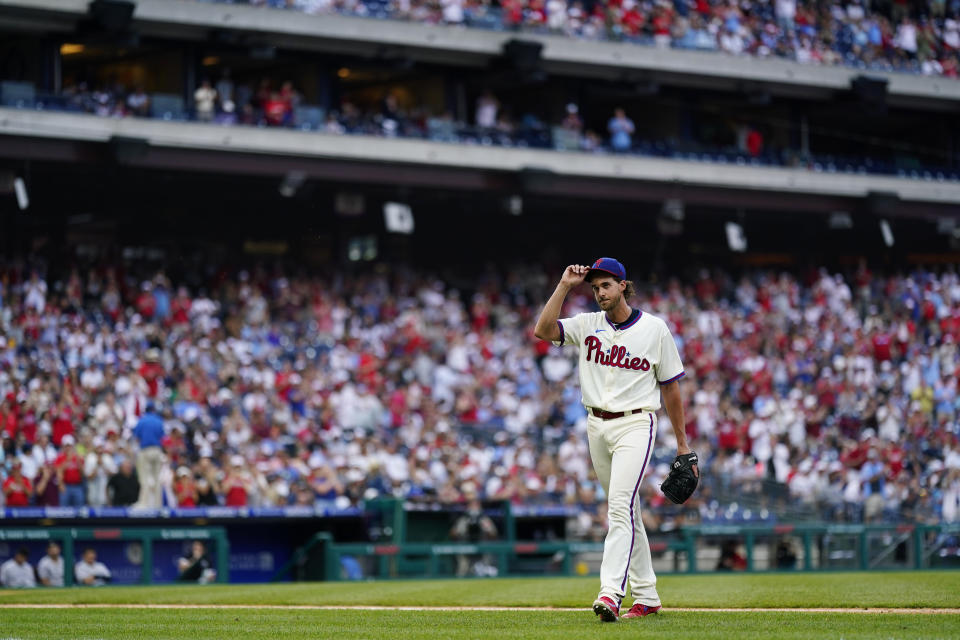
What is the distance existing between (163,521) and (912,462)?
13.9 m

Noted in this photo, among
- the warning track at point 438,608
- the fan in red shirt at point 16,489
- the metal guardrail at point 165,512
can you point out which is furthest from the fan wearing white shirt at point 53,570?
the warning track at point 438,608

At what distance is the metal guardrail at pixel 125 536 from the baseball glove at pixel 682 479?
996 centimetres

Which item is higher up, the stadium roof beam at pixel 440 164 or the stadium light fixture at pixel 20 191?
the stadium roof beam at pixel 440 164

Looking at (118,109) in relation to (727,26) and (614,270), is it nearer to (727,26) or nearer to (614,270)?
(727,26)

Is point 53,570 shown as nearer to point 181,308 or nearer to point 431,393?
point 181,308

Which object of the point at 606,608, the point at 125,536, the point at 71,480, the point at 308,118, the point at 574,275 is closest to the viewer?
the point at 606,608

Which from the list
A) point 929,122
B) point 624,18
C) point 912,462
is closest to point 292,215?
point 624,18

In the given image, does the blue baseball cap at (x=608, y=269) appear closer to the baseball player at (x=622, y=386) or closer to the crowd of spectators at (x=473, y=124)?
the baseball player at (x=622, y=386)

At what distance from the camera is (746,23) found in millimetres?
35000

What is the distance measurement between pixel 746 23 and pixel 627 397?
28010mm

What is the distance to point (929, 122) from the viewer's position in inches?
1575

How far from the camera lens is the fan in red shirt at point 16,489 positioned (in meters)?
Result: 18.4

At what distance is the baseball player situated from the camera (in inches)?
335

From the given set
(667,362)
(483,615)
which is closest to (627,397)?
(667,362)
